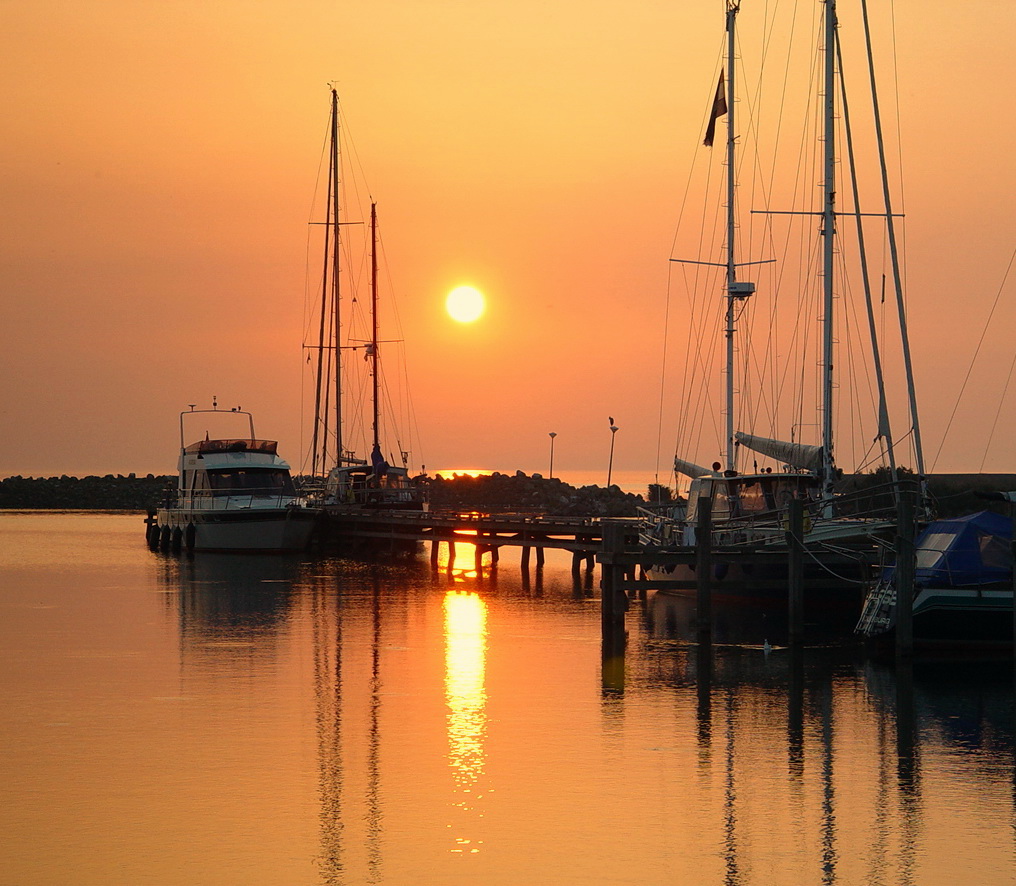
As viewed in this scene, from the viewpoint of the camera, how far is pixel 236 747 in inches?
767

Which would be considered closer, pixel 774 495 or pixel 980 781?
pixel 980 781

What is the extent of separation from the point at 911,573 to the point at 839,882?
13.4 m

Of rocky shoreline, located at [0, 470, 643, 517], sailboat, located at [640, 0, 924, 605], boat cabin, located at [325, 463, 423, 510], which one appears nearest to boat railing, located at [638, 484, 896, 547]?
sailboat, located at [640, 0, 924, 605]

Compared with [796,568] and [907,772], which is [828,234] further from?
[907,772]

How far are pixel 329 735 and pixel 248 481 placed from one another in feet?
→ 125

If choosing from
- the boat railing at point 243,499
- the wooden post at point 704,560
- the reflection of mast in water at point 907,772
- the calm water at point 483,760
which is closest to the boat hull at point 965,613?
the calm water at point 483,760

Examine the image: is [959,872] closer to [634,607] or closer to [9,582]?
[634,607]

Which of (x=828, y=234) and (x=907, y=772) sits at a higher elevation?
(x=828, y=234)

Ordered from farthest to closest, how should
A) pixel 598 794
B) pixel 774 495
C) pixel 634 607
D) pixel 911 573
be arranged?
pixel 634 607 < pixel 774 495 < pixel 911 573 < pixel 598 794

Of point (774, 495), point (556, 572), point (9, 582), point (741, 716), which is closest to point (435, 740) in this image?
point (741, 716)

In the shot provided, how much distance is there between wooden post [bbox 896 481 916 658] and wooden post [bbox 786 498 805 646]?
7.54ft

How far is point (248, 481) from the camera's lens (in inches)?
2272

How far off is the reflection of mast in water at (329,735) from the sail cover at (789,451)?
1179 cm

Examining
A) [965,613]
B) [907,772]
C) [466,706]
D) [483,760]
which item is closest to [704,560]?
[965,613]
